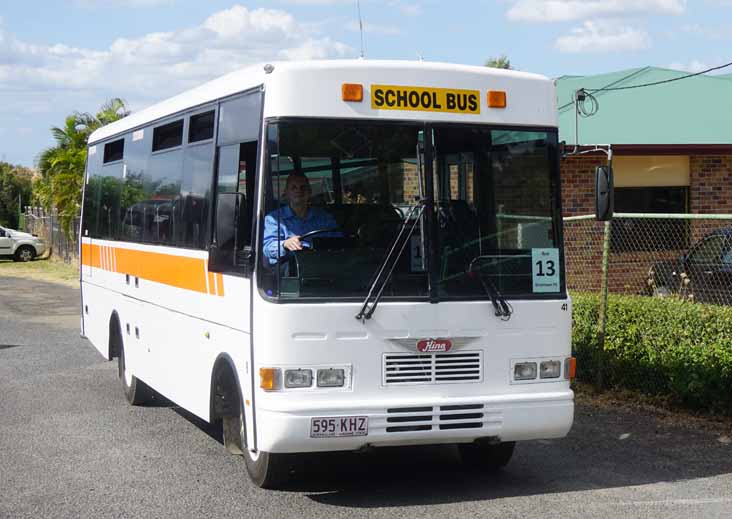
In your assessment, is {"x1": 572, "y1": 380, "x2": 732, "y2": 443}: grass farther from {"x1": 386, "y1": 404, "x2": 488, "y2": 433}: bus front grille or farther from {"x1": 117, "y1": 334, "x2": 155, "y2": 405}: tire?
{"x1": 117, "y1": 334, "x2": 155, "y2": 405}: tire

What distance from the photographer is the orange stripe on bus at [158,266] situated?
332 inches

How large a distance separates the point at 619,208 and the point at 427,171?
42.9ft

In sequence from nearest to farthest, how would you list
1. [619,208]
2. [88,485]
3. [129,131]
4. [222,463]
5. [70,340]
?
[88,485] → [222,463] → [129,131] → [70,340] → [619,208]

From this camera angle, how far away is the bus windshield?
23.3ft

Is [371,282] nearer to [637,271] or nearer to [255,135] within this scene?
[255,135]

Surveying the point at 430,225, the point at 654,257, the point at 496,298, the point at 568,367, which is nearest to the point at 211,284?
the point at 430,225

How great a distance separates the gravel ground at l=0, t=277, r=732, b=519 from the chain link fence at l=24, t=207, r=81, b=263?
25999 mm

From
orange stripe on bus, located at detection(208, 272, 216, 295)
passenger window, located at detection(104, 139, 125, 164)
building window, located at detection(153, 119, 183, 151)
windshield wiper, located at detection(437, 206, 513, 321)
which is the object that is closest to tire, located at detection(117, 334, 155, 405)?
passenger window, located at detection(104, 139, 125, 164)

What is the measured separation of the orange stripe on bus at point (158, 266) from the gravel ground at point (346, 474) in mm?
1307

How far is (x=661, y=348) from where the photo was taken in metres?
10.6

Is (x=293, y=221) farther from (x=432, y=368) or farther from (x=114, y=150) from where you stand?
(x=114, y=150)

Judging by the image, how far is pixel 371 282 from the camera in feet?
23.4

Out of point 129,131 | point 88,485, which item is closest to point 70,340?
point 129,131

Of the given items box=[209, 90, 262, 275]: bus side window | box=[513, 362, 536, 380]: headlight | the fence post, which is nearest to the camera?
box=[209, 90, 262, 275]: bus side window
